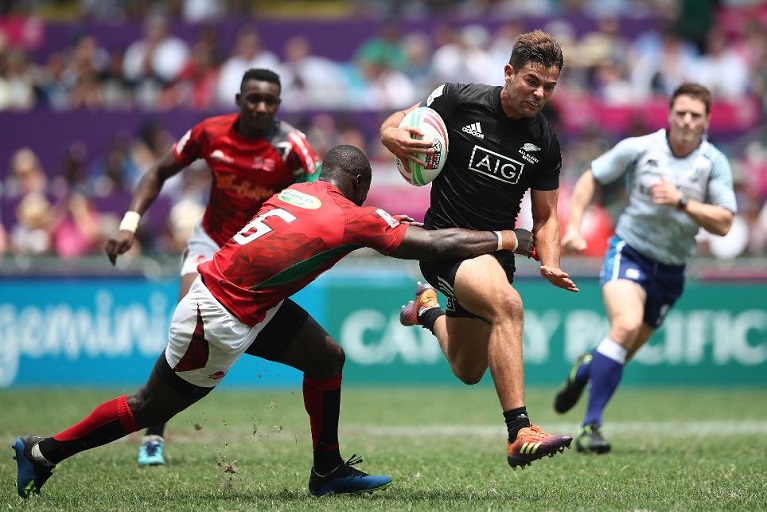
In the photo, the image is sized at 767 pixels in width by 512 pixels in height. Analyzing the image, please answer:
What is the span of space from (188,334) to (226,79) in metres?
12.9

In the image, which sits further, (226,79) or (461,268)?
(226,79)

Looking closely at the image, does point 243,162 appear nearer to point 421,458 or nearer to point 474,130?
point 474,130

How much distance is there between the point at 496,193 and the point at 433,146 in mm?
573

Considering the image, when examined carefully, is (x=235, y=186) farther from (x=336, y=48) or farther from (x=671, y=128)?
(x=336, y=48)

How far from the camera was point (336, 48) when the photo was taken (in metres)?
20.0

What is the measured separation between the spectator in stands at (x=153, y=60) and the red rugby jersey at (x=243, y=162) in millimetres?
10936

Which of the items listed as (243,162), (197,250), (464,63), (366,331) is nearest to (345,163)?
(243,162)

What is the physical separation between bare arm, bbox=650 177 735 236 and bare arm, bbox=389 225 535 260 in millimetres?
2648

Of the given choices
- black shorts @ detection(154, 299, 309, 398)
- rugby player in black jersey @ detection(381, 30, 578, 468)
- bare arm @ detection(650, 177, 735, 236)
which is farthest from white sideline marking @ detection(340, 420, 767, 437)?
black shorts @ detection(154, 299, 309, 398)

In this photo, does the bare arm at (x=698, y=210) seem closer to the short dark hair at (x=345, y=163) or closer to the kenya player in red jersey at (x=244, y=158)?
the kenya player in red jersey at (x=244, y=158)

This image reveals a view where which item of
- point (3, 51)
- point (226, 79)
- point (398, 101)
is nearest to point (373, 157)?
point (398, 101)

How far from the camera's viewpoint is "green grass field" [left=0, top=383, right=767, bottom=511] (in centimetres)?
671

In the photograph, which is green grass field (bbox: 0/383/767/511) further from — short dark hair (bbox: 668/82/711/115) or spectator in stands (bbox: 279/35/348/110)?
spectator in stands (bbox: 279/35/348/110)

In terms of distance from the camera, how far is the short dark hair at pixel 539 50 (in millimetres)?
6984
